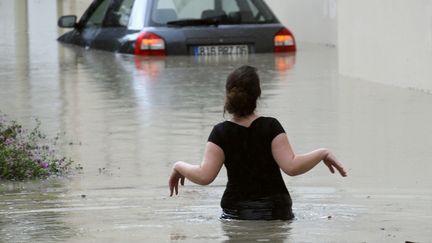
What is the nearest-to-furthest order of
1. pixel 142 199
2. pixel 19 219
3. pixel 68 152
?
pixel 19 219 < pixel 142 199 < pixel 68 152

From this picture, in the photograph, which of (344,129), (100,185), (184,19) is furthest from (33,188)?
(184,19)

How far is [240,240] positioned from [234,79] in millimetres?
839

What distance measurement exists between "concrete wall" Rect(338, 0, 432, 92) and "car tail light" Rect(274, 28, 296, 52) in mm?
3028

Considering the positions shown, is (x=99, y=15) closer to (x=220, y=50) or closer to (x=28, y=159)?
(x=220, y=50)

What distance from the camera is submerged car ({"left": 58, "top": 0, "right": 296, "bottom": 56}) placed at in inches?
811

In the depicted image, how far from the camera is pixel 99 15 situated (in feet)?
76.4

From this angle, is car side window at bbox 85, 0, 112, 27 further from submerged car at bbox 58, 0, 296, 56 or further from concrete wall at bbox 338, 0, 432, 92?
concrete wall at bbox 338, 0, 432, 92

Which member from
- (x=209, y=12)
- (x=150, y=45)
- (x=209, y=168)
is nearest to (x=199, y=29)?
(x=209, y=12)

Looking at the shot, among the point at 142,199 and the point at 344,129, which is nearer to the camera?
the point at 142,199

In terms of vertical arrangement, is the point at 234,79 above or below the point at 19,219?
above

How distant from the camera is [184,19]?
20.8 metres

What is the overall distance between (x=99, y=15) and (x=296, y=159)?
16737 millimetres

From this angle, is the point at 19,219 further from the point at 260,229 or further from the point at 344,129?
the point at 344,129

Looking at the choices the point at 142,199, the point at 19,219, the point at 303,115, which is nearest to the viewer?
the point at 19,219
